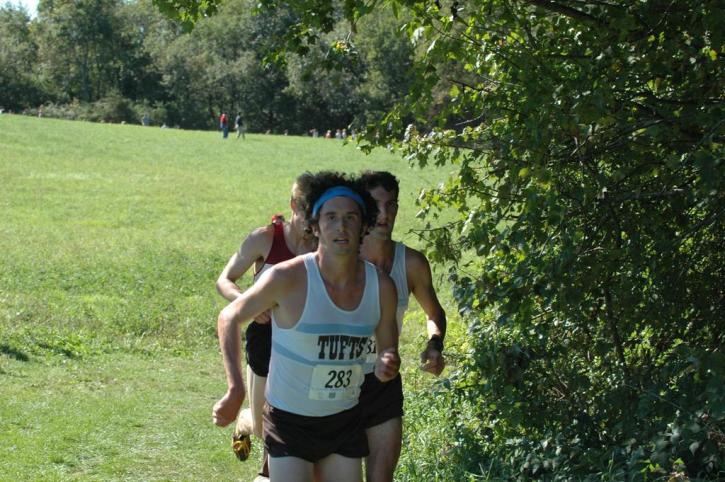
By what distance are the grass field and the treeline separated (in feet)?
142

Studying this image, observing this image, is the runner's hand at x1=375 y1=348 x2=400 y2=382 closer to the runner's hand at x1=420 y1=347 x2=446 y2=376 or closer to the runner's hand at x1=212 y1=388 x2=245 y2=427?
the runner's hand at x1=420 y1=347 x2=446 y2=376

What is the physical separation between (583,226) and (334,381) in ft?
A: 6.02

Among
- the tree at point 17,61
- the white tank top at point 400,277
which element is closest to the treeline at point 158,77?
the tree at point 17,61

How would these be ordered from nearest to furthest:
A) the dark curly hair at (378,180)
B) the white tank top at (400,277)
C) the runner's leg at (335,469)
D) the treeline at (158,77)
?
1. the runner's leg at (335,469)
2. the white tank top at (400,277)
3. the dark curly hair at (378,180)
4. the treeline at (158,77)

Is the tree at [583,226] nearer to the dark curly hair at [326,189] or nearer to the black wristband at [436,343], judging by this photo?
the black wristband at [436,343]

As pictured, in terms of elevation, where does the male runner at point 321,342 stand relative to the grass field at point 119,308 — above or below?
above

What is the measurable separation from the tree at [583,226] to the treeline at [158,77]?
70.0 meters

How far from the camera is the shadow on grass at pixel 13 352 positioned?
11.7 meters

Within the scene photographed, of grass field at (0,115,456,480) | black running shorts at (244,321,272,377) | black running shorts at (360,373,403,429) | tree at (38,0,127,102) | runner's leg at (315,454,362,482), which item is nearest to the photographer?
runner's leg at (315,454,362,482)

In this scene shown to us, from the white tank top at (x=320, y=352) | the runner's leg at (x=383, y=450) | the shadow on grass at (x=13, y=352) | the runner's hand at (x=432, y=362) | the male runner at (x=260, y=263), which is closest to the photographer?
the white tank top at (x=320, y=352)

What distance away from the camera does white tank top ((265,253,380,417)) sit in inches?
180

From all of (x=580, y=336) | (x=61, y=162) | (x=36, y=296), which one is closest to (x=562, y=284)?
(x=580, y=336)

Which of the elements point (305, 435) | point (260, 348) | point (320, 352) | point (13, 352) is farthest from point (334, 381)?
point (13, 352)

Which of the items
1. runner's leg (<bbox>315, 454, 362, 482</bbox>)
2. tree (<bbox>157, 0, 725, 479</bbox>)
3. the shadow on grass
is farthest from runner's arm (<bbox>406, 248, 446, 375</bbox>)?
the shadow on grass
